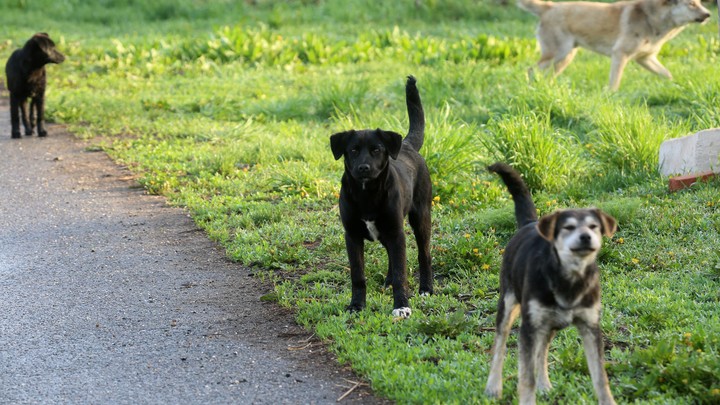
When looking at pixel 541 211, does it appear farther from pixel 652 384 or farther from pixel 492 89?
pixel 492 89

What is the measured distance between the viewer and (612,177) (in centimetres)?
794

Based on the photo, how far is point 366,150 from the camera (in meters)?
5.56

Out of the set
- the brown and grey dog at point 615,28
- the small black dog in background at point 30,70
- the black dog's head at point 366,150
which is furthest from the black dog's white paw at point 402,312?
the brown and grey dog at point 615,28

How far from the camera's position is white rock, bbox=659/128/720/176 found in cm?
757

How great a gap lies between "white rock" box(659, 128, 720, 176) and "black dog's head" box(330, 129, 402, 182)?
10.1 feet

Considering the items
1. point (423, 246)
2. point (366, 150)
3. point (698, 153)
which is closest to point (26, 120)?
point (423, 246)

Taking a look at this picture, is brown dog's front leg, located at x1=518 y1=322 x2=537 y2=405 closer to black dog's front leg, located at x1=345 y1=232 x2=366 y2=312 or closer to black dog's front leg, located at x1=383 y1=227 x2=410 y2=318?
black dog's front leg, located at x1=383 y1=227 x2=410 y2=318

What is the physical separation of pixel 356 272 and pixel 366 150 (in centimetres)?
70

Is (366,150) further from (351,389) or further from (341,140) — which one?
(351,389)

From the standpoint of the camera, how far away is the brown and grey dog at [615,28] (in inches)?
502

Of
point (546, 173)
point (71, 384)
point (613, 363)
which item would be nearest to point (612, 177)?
point (546, 173)

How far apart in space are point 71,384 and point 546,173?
4469 mm

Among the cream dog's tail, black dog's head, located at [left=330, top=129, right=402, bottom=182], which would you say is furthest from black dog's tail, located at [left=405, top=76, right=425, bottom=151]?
the cream dog's tail

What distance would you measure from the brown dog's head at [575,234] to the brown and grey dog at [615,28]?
863cm
